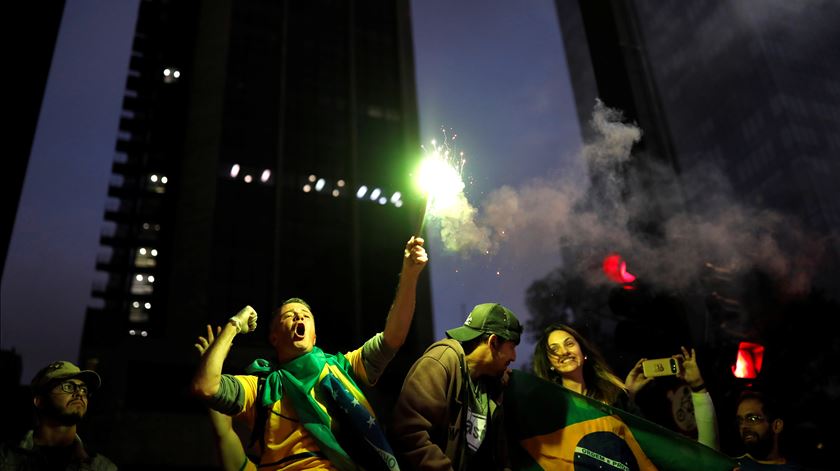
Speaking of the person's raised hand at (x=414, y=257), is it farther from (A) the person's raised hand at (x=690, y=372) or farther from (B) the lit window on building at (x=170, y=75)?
(B) the lit window on building at (x=170, y=75)

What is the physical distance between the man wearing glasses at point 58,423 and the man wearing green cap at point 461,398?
6.15ft

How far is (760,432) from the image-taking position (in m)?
4.99

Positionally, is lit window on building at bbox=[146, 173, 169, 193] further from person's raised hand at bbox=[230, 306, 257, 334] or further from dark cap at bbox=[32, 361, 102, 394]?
person's raised hand at bbox=[230, 306, 257, 334]

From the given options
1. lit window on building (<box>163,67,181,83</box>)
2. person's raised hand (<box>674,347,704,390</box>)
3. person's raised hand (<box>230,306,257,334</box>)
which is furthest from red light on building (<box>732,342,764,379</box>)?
lit window on building (<box>163,67,181,83</box>)

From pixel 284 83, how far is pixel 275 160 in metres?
5.13

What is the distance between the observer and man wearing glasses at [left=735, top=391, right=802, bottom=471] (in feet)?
16.2

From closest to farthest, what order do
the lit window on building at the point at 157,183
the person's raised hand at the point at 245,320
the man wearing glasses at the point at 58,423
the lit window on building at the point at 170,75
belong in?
the person's raised hand at the point at 245,320, the man wearing glasses at the point at 58,423, the lit window on building at the point at 157,183, the lit window on building at the point at 170,75

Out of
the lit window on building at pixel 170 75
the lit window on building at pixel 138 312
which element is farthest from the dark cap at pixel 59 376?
the lit window on building at pixel 170 75

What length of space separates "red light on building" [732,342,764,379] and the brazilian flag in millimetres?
3791

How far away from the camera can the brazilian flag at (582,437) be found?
4039 millimetres

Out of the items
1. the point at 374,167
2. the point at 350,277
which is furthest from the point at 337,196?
the point at 350,277

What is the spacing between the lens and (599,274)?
8539 millimetres

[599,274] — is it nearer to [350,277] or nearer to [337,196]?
[350,277]

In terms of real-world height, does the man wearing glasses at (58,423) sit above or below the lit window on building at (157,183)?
below
